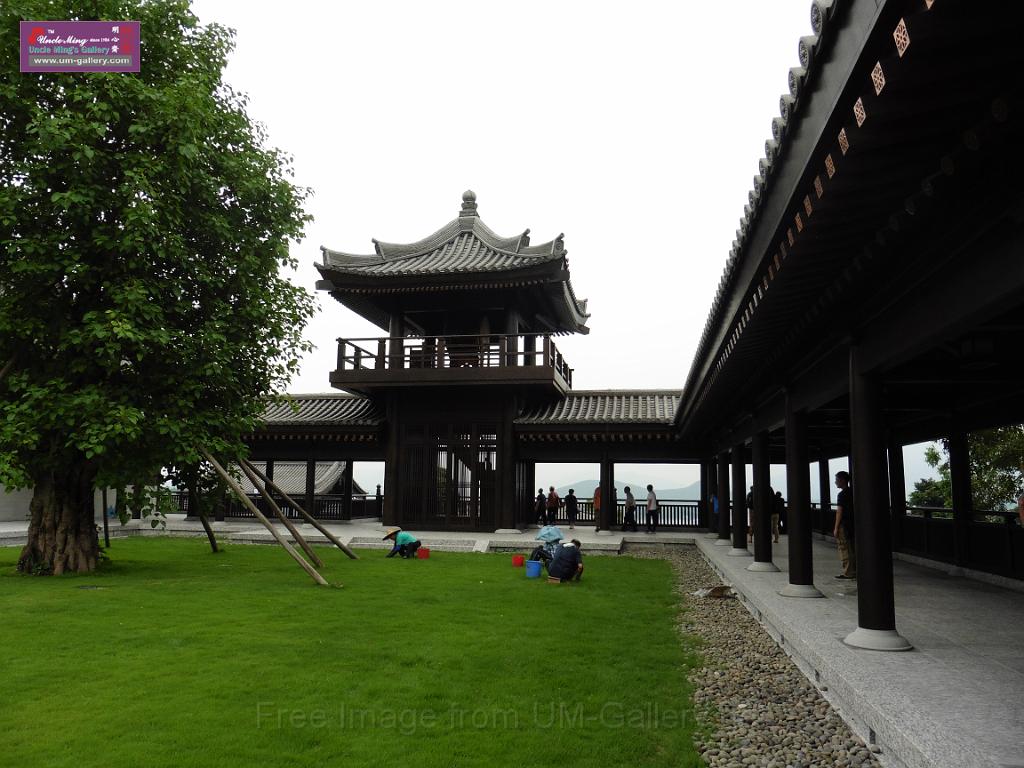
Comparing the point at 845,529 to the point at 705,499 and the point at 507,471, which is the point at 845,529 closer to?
the point at 507,471

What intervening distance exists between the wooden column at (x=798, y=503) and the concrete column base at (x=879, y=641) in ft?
9.30

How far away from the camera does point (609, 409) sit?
22734 millimetres

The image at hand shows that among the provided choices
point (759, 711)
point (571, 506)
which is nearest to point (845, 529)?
point (759, 711)

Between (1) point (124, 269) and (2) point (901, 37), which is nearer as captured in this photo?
(2) point (901, 37)

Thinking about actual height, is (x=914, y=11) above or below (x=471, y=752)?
above

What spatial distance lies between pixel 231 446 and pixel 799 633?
915 cm

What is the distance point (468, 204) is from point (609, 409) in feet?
30.4

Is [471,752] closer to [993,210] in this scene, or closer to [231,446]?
[993,210]

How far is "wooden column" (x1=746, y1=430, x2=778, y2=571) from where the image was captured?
38.8ft

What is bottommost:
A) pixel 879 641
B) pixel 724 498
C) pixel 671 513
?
pixel 671 513

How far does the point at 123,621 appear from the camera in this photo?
8367 mm

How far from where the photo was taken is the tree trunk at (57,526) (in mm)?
12203

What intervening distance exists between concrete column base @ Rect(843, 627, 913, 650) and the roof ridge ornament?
21.7 metres

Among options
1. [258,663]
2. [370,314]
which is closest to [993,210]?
[258,663]
